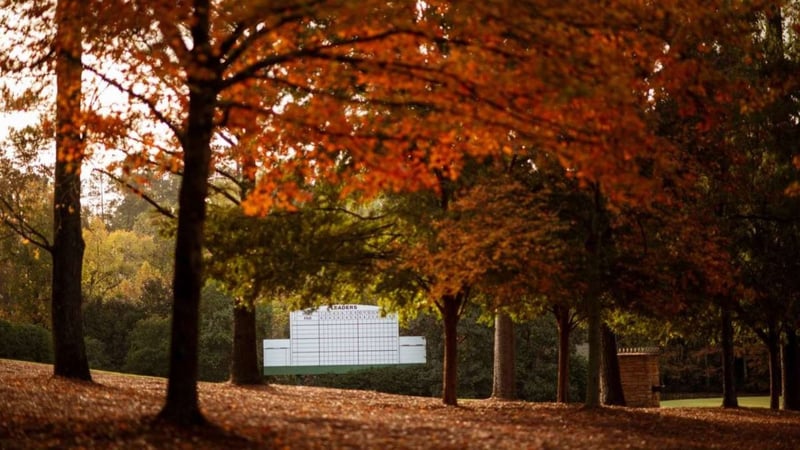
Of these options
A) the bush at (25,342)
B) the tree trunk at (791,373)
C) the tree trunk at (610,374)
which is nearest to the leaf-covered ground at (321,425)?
the tree trunk at (610,374)

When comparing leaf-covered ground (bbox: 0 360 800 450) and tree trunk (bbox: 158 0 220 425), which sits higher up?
tree trunk (bbox: 158 0 220 425)

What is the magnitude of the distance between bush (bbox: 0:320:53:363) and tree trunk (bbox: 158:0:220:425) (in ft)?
69.1

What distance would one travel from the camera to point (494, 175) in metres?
17.0

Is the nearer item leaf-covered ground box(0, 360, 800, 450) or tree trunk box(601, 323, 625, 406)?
leaf-covered ground box(0, 360, 800, 450)

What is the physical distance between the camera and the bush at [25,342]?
29.6m

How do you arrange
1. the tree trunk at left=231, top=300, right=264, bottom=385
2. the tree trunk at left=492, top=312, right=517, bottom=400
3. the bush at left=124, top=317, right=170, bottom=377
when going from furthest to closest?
the bush at left=124, top=317, right=170, bottom=377
the tree trunk at left=492, top=312, right=517, bottom=400
the tree trunk at left=231, top=300, right=264, bottom=385

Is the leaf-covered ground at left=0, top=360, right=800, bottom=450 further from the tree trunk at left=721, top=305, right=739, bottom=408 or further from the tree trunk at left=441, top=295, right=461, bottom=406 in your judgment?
the tree trunk at left=721, top=305, right=739, bottom=408

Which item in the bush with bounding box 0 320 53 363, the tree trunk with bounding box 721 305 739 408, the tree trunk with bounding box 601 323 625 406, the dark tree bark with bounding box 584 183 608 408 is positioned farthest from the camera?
the bush with bounding box 0 320 53 363

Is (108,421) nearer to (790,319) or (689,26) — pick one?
(689,26)

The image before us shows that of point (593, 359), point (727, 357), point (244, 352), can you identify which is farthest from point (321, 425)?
point (727, 357)

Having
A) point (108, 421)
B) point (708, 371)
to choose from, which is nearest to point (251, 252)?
point (108, 421)

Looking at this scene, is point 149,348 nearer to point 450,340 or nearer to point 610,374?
point 610,374

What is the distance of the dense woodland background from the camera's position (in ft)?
33.1

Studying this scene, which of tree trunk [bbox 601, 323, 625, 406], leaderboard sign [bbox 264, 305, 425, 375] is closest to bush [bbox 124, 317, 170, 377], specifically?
leaderboard sign [bbox 264, 305, 425, 375]
